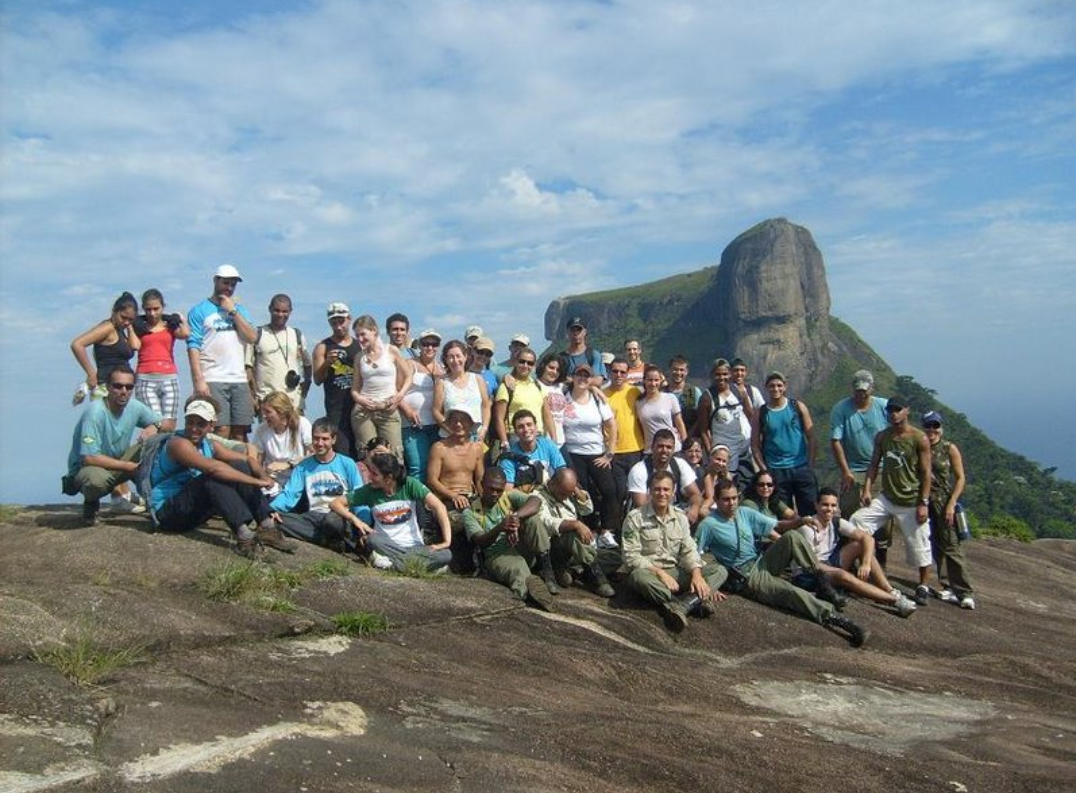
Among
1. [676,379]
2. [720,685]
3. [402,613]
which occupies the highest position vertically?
[676,379]

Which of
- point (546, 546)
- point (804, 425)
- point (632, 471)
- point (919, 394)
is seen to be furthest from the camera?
point (919, 394)

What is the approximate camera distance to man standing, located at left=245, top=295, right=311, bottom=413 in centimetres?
1326

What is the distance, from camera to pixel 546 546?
11.9 meters

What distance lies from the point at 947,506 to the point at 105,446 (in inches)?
458

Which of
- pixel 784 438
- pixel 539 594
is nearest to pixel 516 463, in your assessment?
pixel 539 594

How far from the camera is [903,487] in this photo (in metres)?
14.3

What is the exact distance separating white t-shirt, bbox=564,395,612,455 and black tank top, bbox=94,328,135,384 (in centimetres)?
587

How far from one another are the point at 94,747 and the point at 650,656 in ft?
19.6

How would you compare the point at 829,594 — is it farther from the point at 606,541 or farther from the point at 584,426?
the point at 584,426

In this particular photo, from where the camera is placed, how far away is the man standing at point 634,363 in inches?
578

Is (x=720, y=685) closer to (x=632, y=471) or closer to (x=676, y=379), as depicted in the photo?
(x=632, y=471)

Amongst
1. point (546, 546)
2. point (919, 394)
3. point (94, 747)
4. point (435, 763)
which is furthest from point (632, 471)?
point (919, 394)

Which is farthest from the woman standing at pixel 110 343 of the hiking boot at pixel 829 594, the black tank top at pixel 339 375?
the hiking boot at pixel 829 594

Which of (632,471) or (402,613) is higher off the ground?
(632,471)
